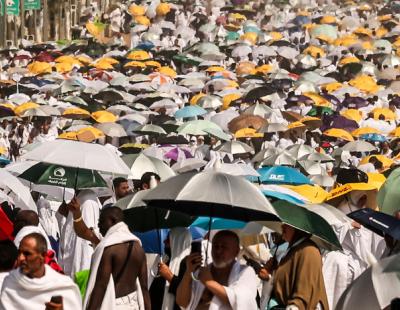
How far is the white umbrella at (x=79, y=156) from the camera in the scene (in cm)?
1177

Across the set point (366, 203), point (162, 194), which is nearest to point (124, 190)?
point (366, 203)

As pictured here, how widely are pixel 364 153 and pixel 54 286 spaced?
50.4 ft

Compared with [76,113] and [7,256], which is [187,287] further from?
[76,113]

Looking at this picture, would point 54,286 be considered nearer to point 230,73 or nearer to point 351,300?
point 351,300

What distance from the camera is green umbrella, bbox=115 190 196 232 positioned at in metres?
10.6

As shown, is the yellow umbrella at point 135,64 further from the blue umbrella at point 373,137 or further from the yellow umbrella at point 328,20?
the yellow umbrella at point 328,20

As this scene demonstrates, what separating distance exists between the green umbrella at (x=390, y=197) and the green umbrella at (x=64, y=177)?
2601 mm

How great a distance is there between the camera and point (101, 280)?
9.50 meters

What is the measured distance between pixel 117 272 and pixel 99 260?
133 millimetres

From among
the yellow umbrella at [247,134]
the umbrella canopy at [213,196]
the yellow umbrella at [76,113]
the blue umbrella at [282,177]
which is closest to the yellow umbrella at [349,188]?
the umbrella canopy at [213,196]

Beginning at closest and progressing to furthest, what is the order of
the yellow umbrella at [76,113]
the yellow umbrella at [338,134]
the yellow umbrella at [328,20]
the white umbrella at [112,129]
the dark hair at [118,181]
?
the dark hair at [118,181] → the white umbrella at [112,129] → the yellow umbrella at [338,134] → the yellow umbrella at [76,113] → the yellow umbrella at [328,20]

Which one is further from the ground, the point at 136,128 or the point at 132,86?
the point at 136,128

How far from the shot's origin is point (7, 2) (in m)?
47.8

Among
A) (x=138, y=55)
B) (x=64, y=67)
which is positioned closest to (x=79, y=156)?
(x=64, y=67)
